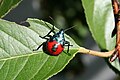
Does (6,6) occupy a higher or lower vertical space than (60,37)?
higher

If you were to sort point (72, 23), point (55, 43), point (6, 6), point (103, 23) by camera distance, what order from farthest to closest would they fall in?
point (72, 23), point (55, 43), point (103, 23), point (6, 6)

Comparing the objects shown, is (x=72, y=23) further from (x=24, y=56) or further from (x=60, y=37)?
(x=24, y=56)

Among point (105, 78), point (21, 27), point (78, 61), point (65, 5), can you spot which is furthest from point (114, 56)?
point (105, 78)

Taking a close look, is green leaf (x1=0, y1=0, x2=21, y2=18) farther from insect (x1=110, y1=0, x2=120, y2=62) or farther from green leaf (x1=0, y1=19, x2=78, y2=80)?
insect (x1=110, y1=0, x2=120, y2=62)

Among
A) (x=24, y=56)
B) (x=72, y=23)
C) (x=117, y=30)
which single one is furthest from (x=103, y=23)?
(x=72, y=23)

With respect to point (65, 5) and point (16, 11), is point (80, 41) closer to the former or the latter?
point (65, 5)

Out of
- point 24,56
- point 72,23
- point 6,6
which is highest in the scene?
point 6,6

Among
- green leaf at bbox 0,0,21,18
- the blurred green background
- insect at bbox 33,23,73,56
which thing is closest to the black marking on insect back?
insect at bbox 33,23,73,56
